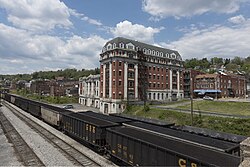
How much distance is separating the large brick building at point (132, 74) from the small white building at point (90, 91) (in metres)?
10.8

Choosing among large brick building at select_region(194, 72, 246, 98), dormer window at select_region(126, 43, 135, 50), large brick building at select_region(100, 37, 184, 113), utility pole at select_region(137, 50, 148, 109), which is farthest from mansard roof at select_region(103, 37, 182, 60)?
large brick building at select_region(194, 72, 246, 98)

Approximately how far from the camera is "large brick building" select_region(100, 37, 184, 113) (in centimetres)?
5822

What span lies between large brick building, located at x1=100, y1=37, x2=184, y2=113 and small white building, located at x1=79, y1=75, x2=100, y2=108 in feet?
35.5

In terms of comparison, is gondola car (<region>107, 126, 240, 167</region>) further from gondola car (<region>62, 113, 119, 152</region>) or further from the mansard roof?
the mansard roof

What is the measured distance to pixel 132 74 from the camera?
61.9m

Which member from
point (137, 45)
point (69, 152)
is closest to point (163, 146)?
point (69, 152)

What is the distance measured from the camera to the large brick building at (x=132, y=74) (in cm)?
5822

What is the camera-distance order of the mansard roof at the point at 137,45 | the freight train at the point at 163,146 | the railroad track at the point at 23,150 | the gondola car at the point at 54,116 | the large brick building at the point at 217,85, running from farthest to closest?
the large brick building at the point at 217,85, the mansard roof at the point at 137,45, the gondola car at the point at 54,116, the railroad track at the point at 23,150, the freight train at the point at 163,146

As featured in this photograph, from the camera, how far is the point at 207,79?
83.4 meters

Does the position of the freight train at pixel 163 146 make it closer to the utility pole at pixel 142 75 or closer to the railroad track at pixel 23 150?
the railroad track at pixel 23 150

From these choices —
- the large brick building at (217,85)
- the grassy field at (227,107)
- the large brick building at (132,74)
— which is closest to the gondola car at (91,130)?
the grassy field at (227,107)

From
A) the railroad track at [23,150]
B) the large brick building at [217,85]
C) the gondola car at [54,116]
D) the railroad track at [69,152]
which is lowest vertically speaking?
the railroad track at [23,150]

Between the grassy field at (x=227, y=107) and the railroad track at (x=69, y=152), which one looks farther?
the grassy field at (x=227, y=107)

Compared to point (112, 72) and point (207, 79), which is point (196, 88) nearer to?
point (207, 79)
